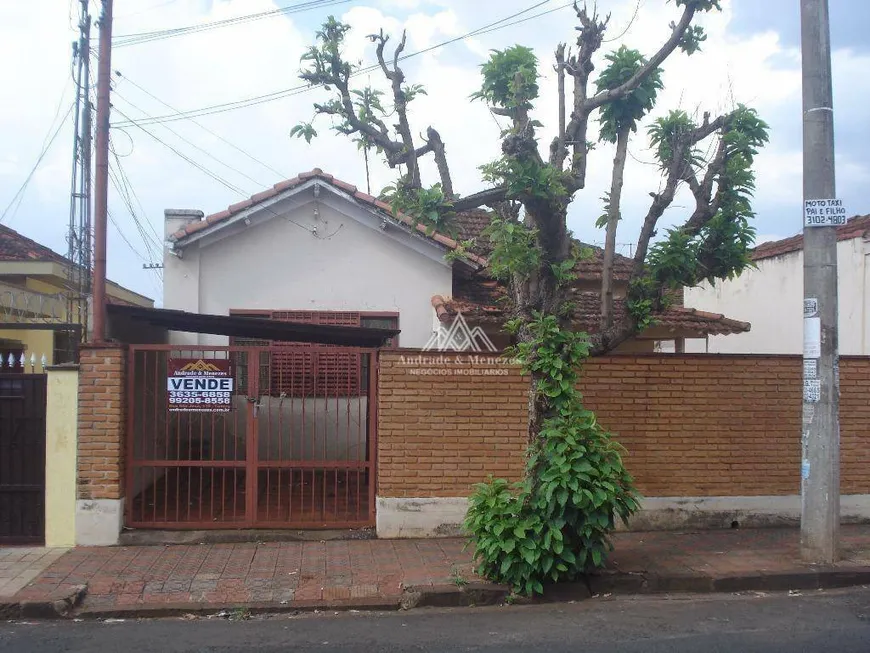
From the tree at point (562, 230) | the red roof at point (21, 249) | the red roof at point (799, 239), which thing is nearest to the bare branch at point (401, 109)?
the tree at point (562, 230)

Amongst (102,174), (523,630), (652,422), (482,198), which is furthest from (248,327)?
(652,422)

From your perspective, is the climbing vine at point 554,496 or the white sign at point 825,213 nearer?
the climbing vine at point 554,496

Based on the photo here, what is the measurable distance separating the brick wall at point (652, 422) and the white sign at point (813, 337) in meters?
1.54

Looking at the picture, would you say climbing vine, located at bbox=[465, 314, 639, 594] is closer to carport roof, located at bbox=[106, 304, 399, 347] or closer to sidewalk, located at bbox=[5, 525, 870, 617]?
sidewalk, located at bbox=[5, 525, 870, 617]

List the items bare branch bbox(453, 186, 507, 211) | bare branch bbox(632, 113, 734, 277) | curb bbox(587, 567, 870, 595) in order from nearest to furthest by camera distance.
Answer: curb bbox(587, 567, 870, 595)
bare branch bbox(453, 186, 507, 211)
bare branch bbox(632, 113, 734, 277)

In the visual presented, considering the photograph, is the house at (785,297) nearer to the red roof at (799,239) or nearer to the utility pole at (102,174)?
the red roof at (799,239)

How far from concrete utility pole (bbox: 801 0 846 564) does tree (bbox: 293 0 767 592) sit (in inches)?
25.2

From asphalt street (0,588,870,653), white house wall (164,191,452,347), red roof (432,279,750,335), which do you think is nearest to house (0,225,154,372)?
white house wall (164,191,452,347)

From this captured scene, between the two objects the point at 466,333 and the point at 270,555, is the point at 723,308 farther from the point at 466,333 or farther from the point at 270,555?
the point at 270,555

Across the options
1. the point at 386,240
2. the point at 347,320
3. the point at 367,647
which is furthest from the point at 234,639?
the point at 386,240

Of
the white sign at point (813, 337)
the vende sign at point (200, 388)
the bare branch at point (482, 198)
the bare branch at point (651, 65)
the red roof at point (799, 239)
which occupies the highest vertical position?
the bare branch at point (651, 65)

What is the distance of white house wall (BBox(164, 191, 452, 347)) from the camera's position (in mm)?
11180

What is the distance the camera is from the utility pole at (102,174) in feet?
26.0

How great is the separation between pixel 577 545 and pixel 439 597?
4.10 ft
